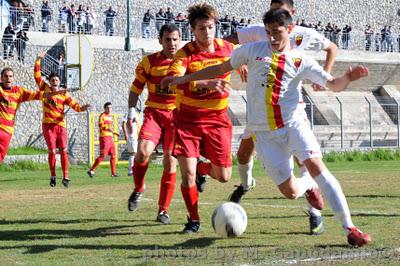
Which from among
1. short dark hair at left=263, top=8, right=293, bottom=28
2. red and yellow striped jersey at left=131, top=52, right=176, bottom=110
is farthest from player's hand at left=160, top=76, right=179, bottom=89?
red and yellow striped jersey at left=131, top=52, right=176, bottom=110

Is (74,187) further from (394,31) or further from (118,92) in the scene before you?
(394,31)

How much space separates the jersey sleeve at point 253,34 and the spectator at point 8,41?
24.7 meters

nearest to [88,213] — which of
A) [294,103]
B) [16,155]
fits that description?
[294,103]

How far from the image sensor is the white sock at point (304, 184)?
8695 mm

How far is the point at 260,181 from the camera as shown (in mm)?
19297

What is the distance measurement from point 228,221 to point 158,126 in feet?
9.79

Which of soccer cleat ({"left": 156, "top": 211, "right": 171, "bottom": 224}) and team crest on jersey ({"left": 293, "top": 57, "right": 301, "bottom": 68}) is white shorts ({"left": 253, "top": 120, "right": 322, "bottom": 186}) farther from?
soccer cleat ({"left": 156, "top": 211, "right": 171, "bottom": 224})

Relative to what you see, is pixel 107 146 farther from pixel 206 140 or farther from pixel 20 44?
pixel 206 140

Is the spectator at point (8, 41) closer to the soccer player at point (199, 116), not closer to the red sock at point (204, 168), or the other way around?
the red sock at point (204, 168)

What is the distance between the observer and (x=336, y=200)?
812cm

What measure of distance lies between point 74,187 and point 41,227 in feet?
27.7

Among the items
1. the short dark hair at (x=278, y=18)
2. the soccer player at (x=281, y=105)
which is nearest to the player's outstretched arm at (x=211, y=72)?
the soccer player at (x=281, y=105)

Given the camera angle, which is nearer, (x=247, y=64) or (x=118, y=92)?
(x=247, y=64)

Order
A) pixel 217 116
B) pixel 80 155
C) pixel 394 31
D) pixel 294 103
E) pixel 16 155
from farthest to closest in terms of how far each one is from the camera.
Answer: pixel 394 31 → pixel 80 155 → pixel 16 155 → pixel 217 116 → pixel 294 103
